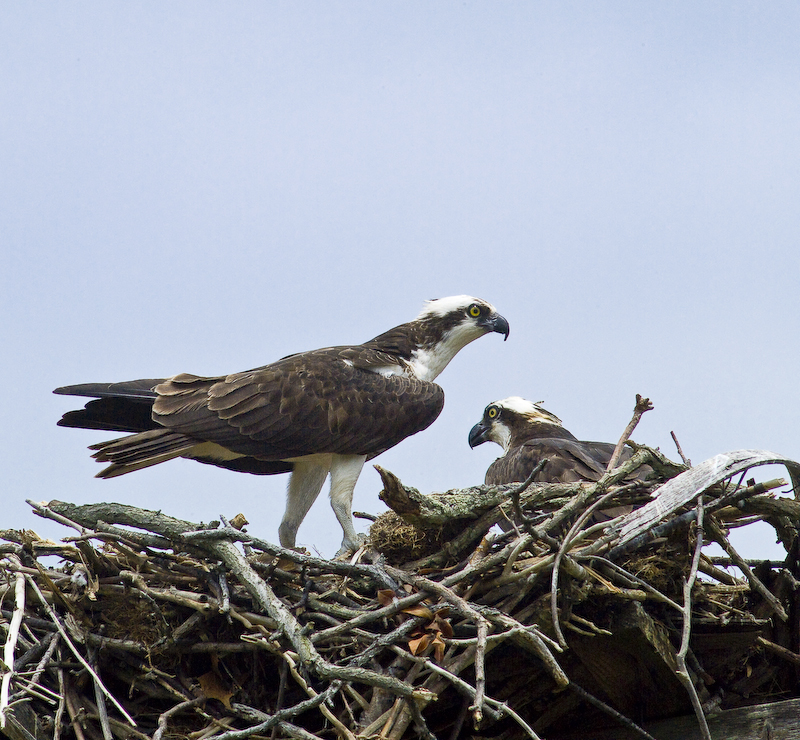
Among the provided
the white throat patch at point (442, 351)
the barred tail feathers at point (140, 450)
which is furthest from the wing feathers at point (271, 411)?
the white throat patch at point (442, 351)

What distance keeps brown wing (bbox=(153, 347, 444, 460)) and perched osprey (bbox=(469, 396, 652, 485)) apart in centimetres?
70

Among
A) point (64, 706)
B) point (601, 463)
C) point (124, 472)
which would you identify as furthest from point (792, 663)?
point (124, 472)

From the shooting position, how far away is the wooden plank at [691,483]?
4074 millimetres

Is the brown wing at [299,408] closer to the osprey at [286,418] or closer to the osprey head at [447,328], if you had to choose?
the osprey at [286,418]

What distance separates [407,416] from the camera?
21.5 feet

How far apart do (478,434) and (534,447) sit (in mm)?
1714

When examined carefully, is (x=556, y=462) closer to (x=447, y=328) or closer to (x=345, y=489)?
(x=345, y=489)

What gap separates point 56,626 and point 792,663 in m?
3.53

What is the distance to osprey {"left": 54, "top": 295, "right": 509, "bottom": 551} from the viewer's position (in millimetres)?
6078

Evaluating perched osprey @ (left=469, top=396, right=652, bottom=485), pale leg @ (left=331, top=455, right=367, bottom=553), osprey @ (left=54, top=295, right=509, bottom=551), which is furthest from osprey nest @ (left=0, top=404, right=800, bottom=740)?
pale leg @ (left=331, top=455, right=367, bottom=553)

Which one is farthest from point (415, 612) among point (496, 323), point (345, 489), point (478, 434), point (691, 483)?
point (478, 434)

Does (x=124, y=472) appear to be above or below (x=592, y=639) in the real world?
above

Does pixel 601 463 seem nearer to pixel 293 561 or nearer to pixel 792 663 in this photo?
pixel 792 663

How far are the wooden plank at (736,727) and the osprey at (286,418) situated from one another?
2112 mm
